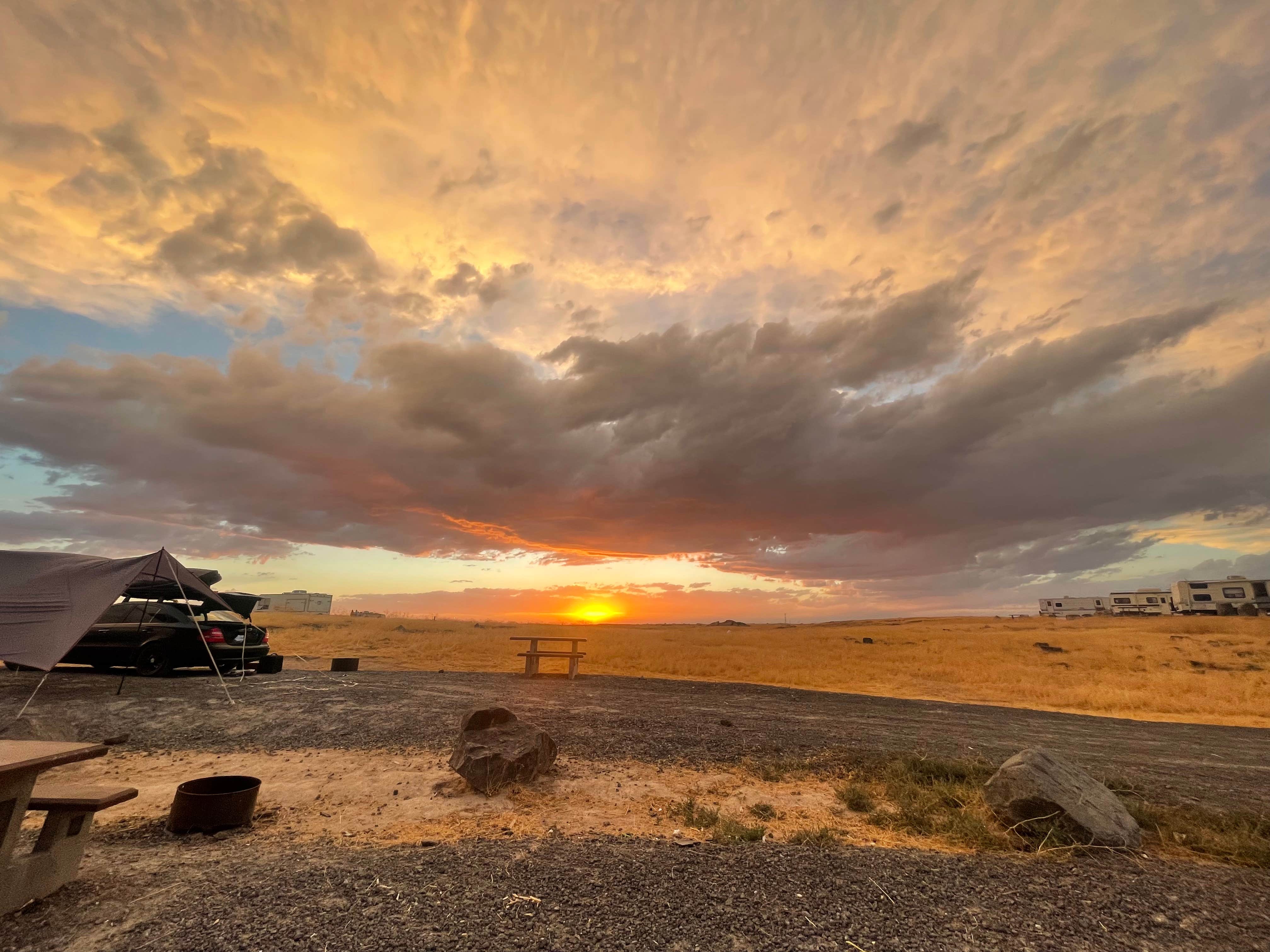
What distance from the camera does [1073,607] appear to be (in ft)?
308

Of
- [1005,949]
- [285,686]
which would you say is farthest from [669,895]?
[285,686]

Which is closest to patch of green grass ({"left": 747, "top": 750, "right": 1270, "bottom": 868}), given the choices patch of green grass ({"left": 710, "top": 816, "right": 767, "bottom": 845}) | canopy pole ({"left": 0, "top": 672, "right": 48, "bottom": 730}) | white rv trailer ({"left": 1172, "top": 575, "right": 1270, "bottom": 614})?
patch of green grass ({"left": 710, "top": 816, "right": 767, "bottom": 845})

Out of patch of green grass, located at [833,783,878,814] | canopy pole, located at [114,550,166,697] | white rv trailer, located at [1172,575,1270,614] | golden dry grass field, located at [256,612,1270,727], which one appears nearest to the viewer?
patch of green grass, located at [833,783,878,814]

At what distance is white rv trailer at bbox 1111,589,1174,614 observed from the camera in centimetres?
8056

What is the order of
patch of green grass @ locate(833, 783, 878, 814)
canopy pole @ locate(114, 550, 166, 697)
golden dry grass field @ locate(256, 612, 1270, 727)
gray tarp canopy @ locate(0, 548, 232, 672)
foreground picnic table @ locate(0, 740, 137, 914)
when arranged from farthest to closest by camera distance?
golden dry grass field @ locate(256, 612, 1270, 727) → canopy pole @ locate(114, 550, 166, 697) → gray tarp canopy @ locate(0, 548, 232, 672) → patch of green grass @ locate(833, 783, 878, 814) → foreground picnic table @ locate(0, 740, 137, 914)

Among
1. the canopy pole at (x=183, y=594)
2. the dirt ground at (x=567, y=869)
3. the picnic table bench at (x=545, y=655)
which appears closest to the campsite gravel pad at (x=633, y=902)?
the dirt ground at (x=567, y=869)

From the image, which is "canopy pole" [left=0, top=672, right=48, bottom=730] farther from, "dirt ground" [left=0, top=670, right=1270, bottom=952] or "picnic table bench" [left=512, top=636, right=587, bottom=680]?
"picnic table bench" [left=512, top=636, right=587, bottom=680]

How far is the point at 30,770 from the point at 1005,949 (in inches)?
282

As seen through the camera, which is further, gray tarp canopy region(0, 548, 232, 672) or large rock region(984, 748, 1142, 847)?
gray tarp canopy region(0, 548, 232, 672)

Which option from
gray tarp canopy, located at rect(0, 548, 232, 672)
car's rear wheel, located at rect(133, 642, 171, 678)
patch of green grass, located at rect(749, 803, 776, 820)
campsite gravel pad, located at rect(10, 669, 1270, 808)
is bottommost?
patch of green grass, located at rect(749, 803, 776, 820)

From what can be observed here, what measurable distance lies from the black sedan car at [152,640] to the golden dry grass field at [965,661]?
7.79 metres

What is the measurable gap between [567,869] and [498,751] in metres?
3.04

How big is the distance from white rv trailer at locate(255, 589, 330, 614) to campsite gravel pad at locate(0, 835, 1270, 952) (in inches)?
4367

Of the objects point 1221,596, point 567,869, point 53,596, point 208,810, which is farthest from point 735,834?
point 1221,596
